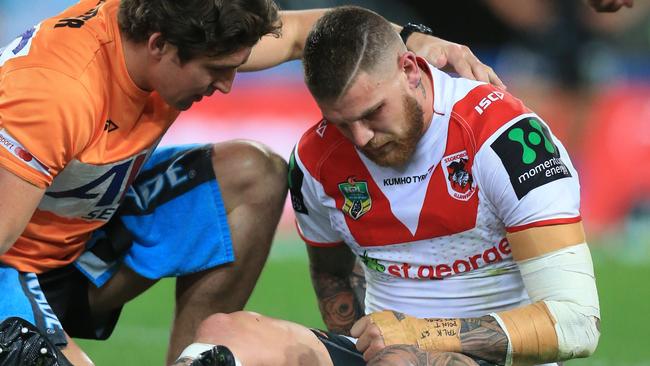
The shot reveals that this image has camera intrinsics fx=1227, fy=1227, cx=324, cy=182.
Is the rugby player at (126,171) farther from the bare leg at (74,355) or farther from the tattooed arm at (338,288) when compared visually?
the tattooed arm at (338,288)

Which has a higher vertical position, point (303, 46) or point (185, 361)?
point (303, 46)

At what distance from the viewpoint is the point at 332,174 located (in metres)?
4.49

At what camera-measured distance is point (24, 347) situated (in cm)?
395

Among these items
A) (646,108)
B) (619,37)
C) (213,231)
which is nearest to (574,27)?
(619,37)

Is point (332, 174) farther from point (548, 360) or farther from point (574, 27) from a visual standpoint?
point (574, 27)

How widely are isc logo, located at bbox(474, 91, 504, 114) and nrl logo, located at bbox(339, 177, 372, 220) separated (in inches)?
19.9

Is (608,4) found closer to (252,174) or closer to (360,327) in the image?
(252,174)

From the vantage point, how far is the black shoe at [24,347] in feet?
12.9

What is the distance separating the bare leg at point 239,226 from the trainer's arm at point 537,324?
97cm

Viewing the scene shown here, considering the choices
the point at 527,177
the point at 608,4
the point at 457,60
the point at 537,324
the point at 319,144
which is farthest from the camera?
the point at 608,4

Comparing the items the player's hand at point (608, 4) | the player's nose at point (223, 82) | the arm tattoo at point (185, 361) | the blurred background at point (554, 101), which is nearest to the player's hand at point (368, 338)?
the arm tattoo at point (185, 361)

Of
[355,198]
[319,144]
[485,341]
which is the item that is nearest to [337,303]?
[355,198]

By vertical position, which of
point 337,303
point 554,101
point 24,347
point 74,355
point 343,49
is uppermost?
point 343,49

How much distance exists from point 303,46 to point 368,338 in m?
1.42
